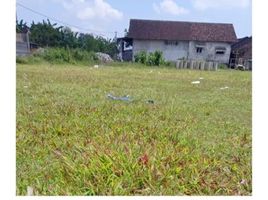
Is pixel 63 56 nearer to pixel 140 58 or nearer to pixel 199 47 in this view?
pixel 140 58

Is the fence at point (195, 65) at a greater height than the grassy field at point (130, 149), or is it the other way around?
the fence at point (195, 65)

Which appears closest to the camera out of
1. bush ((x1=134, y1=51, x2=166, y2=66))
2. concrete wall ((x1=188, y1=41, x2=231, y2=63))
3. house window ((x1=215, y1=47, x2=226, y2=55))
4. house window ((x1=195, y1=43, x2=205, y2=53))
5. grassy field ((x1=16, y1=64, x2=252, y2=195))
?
grassy field ((x1=16, y1=64, x2=252, y2=195))

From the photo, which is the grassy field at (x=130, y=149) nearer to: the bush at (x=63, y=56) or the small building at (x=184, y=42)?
the bush at (x=63, y=56)

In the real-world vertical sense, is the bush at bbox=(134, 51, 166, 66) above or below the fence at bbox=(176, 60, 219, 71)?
above

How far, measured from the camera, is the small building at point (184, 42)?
15.7 meters

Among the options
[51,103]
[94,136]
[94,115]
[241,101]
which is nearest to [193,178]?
[94,136]

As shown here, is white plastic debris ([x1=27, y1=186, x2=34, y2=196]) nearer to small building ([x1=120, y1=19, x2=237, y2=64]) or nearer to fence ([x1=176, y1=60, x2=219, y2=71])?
small building ([x1=120, y1=19, x2=237, y2=64])

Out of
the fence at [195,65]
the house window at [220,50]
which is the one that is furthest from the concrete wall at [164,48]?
the house window at [220,50]

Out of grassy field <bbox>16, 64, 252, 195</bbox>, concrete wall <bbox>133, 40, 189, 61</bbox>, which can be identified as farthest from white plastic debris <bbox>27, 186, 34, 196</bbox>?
concrete wall <bbox>133, 40, 189, 61</bbox>

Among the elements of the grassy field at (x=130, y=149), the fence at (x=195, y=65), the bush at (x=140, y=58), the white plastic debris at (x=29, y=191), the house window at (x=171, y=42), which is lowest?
the white plastic debris at (x=29, y=191)

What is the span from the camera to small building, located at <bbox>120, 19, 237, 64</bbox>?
1571cm

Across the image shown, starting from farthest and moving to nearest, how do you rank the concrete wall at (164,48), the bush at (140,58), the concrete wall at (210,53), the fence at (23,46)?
the concrete wall at (210,53) → the concrete wall at (164,48) → the bush at (140,58) → the fence at (23,46)
